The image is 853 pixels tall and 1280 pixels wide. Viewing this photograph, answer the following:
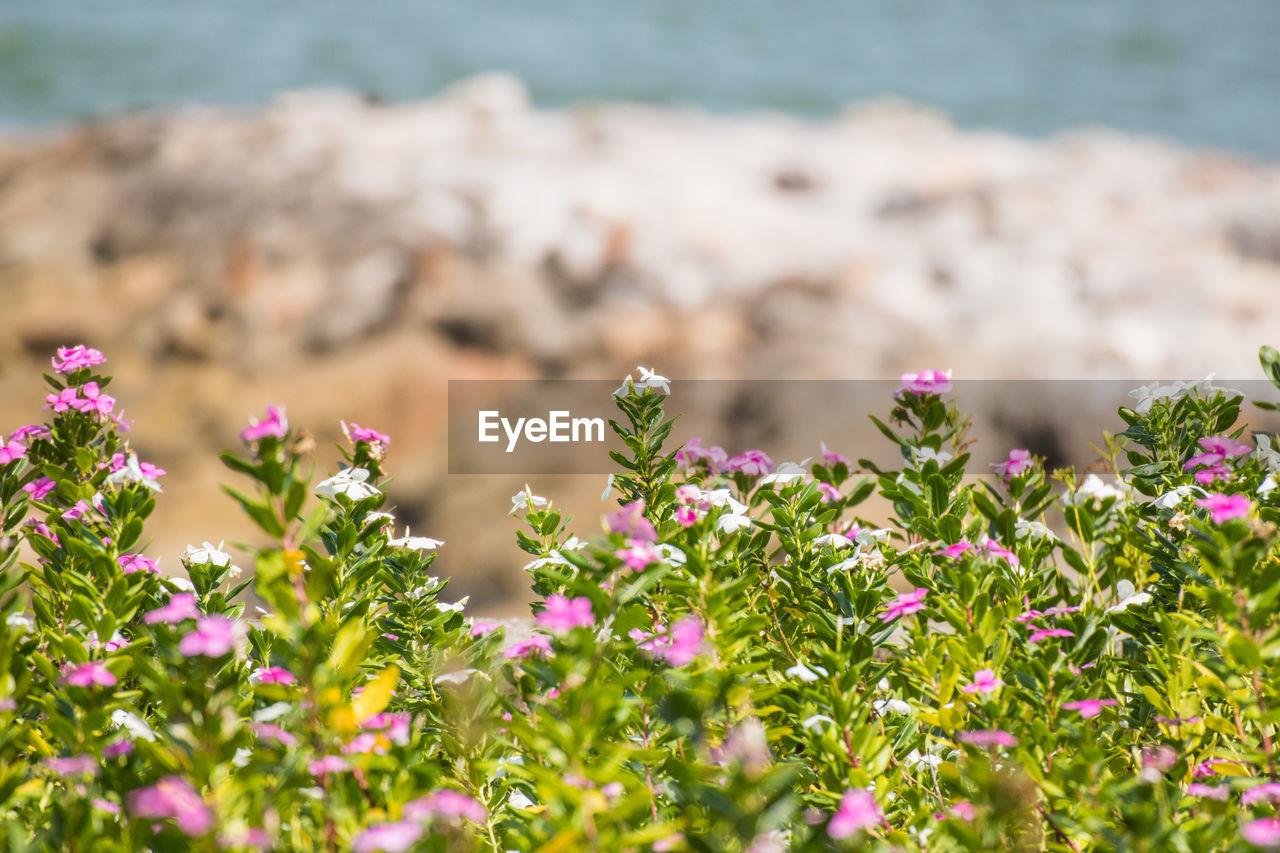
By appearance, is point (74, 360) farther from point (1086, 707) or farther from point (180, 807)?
point (1086, 707)

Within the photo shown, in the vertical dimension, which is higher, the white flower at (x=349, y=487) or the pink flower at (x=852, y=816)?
the white flower at (x=349, y=487)

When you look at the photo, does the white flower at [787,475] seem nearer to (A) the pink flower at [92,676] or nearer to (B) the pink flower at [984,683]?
(B) the pink flower at [984,683]

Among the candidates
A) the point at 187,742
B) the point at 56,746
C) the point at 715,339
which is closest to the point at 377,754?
the point at 187,742

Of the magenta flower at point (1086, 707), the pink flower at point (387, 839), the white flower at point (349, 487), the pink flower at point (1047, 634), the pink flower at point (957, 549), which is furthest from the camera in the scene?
the white flower at point (349, 487)

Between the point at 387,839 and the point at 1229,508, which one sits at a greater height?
the point at 1229,508

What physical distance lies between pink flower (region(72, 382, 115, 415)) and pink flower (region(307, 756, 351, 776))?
114 cm

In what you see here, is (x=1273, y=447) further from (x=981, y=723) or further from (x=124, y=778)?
(x=124, y=778)

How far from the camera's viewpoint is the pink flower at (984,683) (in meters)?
1.51

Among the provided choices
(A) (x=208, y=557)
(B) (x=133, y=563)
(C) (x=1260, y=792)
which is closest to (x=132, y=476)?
(B) (x=133, y=563)

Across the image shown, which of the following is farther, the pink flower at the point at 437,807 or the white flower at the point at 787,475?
the white flower at the point at 787,475

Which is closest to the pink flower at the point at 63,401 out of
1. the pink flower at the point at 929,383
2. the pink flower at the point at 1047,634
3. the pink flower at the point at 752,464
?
the pink flower at the point at 752,464

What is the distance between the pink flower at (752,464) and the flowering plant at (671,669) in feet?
0.04

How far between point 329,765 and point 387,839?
0.19 m

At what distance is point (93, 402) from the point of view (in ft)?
6.42
